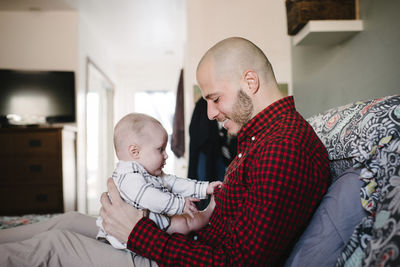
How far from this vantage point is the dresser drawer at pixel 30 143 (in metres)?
3.17

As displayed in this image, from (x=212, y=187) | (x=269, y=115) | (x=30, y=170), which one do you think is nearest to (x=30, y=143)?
(x=30, y=170)

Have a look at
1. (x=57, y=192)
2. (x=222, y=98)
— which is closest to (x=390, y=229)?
(x=222, y=98)

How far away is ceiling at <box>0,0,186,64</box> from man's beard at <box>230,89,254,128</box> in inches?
126

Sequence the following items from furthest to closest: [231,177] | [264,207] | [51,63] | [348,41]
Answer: [51,63] < [348,41] < [231,177] < [264,207]

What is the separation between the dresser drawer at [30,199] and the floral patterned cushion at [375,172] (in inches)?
120

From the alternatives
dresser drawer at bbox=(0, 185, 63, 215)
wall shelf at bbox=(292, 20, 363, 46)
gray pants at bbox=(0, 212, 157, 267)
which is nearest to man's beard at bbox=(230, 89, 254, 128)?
gray pants at bbox=(0, 212, 157, 267)

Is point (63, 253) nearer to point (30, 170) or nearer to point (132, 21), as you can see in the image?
point (30, 170)

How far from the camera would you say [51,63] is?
4.09m

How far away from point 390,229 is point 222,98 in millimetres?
677

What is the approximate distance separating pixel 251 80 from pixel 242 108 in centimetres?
10

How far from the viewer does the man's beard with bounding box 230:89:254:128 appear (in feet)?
3.57

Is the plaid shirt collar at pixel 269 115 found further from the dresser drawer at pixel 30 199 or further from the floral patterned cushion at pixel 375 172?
the dresser drawer at pixel 30 199

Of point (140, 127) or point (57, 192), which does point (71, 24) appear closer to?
point (57, 192)

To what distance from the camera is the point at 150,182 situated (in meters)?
1.24
